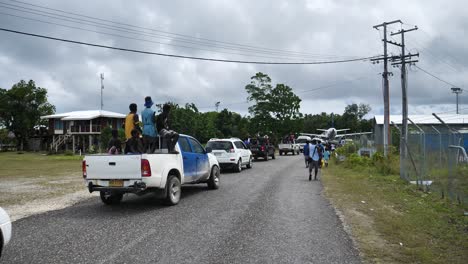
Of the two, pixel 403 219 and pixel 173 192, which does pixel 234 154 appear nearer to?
pixel 173 192

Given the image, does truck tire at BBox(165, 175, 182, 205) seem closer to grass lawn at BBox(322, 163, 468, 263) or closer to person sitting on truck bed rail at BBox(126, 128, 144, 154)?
person sitting on truck bed rail at BBox(126, 128, 144, 154)

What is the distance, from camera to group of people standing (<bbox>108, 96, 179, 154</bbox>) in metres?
10.6

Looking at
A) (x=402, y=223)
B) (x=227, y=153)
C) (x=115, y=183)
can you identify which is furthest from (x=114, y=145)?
(x=227, y=153)

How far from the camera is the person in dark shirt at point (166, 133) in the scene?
10727 millimetres

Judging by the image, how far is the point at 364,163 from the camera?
22500 millimetres

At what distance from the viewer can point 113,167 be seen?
371 inches

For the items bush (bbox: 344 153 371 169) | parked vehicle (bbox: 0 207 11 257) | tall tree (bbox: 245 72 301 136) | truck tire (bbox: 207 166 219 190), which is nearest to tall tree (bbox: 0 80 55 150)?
tall tree (bbox: 245 72 301 136)

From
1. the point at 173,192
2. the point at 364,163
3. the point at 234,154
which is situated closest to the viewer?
the point at 173,192

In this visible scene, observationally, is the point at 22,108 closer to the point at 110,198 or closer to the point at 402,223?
the point at 110,198

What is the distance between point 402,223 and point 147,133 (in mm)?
6340

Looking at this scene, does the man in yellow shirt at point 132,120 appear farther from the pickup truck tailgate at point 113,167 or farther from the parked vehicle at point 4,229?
the parked vehicle at point 4,229

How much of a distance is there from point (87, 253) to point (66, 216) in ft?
10.9

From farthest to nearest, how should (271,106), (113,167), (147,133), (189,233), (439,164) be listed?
(271,106) < (439,164) < (147,133) < (113,167) < (189,233)

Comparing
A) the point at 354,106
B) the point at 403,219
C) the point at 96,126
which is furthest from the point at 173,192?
the point at 354,106
